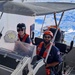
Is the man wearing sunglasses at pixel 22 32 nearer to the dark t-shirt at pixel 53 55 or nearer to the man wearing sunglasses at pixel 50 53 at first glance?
the man wearing sunglasses at pixel 50 53

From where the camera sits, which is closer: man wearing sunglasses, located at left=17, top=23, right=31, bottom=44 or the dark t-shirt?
the dark t-shirt

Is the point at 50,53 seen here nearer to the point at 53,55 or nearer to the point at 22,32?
the point at 53,55

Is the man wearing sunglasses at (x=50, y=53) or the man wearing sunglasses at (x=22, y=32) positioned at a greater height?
the man wearing sunglasses at (x=22, y=32)

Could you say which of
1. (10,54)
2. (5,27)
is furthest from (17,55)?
(5,27)

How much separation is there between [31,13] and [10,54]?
67 centimetres

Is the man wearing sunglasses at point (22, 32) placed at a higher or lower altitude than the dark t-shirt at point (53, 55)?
higher

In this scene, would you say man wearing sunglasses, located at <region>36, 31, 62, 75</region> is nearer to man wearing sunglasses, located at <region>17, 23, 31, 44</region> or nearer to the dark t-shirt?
the dark t-shirt

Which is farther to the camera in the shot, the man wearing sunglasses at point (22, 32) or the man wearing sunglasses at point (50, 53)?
the man wearing sunglasses at point (22, 32)

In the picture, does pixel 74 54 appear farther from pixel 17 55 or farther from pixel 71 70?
pixel 17 55

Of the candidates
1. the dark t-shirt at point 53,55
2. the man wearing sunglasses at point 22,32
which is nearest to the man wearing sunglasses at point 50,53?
the dark t-shirt at point 53,55

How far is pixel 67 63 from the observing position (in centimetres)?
509

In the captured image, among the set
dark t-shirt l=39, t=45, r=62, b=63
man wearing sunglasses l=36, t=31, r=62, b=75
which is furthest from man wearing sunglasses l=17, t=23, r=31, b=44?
dark t-shirt l=39, t=45, r=62, b=63

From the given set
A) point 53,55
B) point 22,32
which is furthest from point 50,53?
point 22,32

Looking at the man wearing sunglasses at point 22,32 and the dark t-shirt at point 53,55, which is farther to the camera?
the man wearing sunglasses at point 22,32
